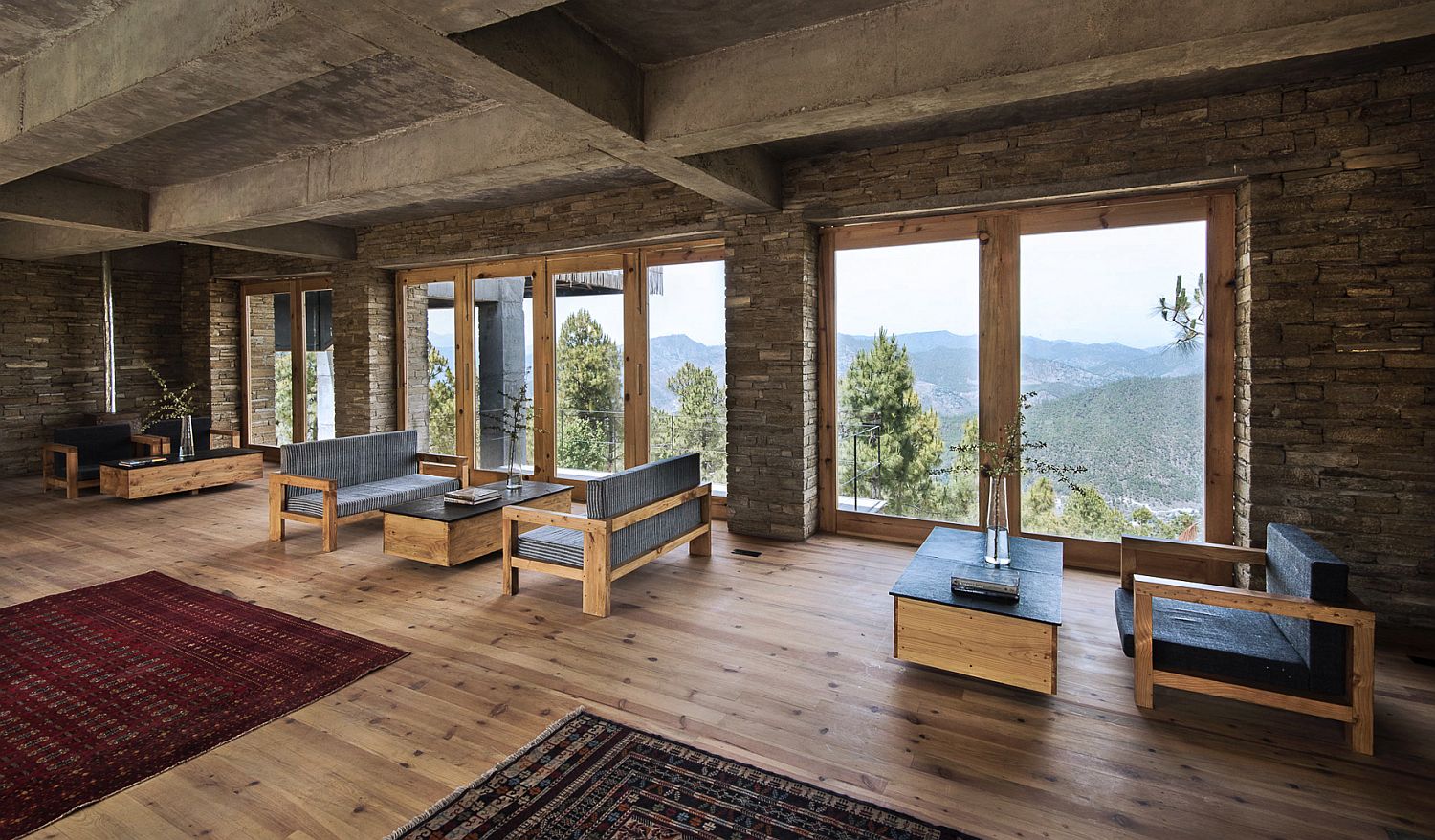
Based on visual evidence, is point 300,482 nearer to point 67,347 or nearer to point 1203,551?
point 1203,551

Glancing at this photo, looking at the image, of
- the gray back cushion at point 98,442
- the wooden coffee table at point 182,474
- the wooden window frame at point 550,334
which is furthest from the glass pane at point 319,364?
the gray back cushion at point 98,442

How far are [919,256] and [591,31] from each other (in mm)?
3084

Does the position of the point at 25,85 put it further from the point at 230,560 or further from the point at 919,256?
the point at 919,256

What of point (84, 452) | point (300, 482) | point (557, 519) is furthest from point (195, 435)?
point (557, 519)

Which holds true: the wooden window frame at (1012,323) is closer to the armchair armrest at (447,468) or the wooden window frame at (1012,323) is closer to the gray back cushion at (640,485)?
the gray back cushion at (640,485)

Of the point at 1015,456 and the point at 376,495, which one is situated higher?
the point at 1015,456

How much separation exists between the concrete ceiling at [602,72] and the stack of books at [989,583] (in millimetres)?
2294

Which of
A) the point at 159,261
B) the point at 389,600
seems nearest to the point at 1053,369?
the point at 389,600

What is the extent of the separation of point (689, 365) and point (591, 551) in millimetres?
2846

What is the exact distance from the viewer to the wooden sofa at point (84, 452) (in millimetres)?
7133

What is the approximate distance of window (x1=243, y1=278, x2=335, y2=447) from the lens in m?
8.80

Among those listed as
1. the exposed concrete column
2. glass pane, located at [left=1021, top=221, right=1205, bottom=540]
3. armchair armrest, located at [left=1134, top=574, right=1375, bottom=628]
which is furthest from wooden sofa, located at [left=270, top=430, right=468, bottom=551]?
armchair armrest, located at [left=1134, top=574, right=1375, bottom=628]

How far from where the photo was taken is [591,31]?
327 cm

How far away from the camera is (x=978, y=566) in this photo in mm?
3408
